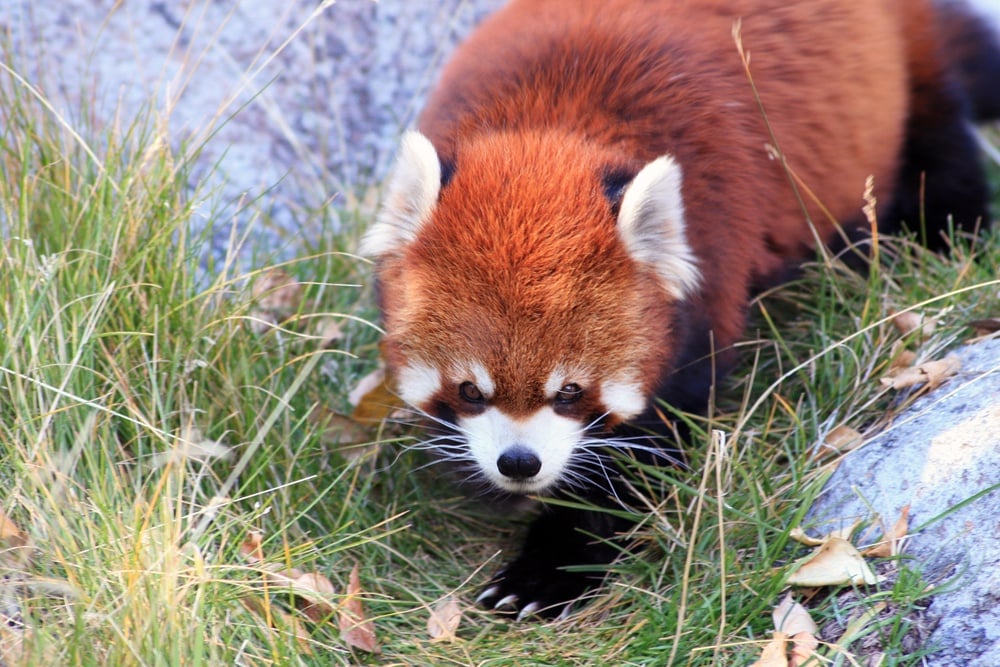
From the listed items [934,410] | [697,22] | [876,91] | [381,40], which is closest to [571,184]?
[697,22]

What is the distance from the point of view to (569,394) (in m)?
2.54

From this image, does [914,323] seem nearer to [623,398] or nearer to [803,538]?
[803,538]

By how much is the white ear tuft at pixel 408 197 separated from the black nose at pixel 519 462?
582mm

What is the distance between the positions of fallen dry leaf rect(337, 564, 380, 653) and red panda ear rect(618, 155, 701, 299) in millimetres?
1052

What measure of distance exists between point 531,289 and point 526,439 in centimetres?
37

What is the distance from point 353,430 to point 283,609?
0.80 meters

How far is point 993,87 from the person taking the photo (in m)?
3.90

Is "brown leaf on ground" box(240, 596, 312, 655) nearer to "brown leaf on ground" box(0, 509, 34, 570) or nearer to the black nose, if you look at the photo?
"brown leaf on ground" box(0, 509, 34, 570)

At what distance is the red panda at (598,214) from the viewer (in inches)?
97.4

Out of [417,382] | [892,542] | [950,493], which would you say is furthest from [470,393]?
[950,493]

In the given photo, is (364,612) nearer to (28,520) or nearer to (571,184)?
(28,520)

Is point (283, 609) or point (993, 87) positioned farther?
point (993, 87)

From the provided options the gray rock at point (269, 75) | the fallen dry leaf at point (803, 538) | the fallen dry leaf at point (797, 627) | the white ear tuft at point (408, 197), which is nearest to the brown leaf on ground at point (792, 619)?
the fallen dry leaf at point (797, 627)

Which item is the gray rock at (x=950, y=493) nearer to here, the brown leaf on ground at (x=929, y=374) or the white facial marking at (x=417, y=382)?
the brown leaf on ground at (x=929, y=374)
